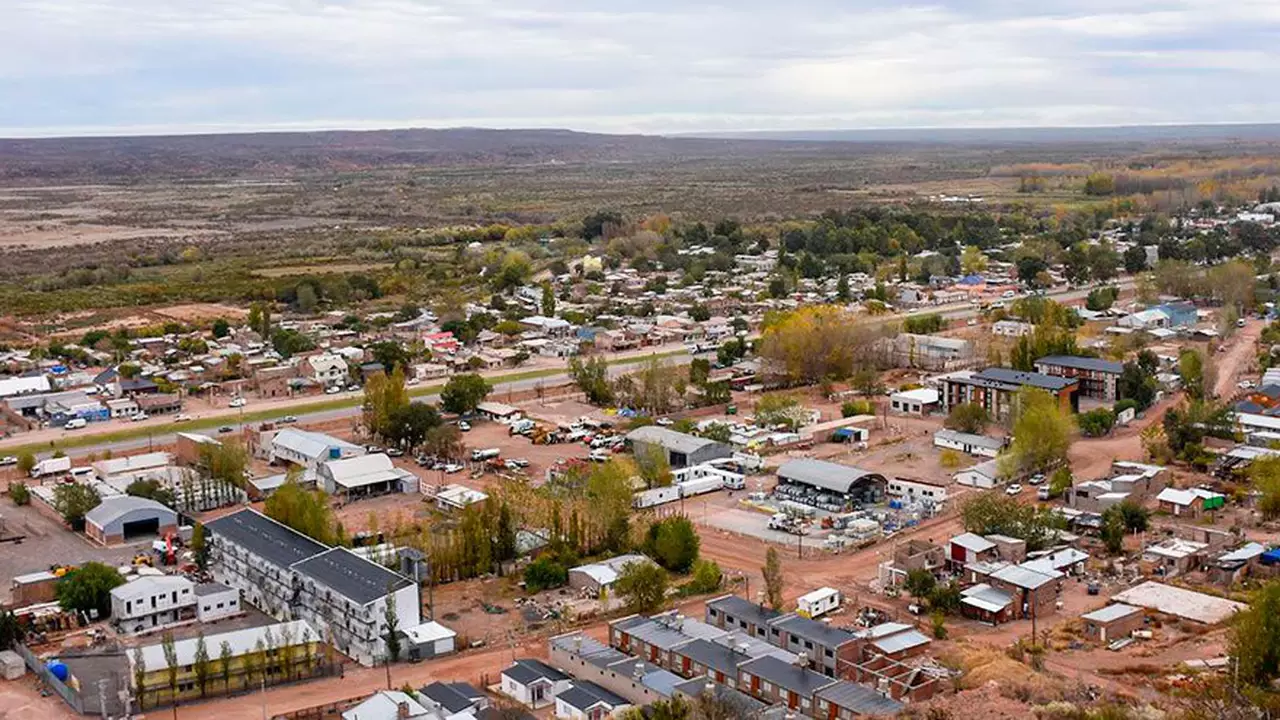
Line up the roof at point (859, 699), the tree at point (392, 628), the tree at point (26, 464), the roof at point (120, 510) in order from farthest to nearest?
the tree at point (26, 464)
the roof at point (120, 510)
the tree at point (392, 628)
the roof at point (859, 699)

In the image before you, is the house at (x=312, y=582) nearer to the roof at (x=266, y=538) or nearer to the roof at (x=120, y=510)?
the roof at (x=266, y=538)

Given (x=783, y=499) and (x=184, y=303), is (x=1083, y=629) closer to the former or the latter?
(x=783, y=499)

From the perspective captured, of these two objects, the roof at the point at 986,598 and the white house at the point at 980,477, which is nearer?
the roof at the point at 986,598

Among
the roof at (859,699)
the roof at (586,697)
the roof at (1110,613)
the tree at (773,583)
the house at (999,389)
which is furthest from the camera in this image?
the house at (999,389)

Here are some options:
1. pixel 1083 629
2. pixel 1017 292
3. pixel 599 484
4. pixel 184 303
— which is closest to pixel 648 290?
pixel 1017 292

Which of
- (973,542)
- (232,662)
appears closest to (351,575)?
(232,662)

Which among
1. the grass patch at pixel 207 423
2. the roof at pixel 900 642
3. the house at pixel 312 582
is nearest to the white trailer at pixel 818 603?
the roof at pixel 900 642

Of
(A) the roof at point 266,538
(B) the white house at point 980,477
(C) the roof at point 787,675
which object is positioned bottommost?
(B) the white house at point 980,477
